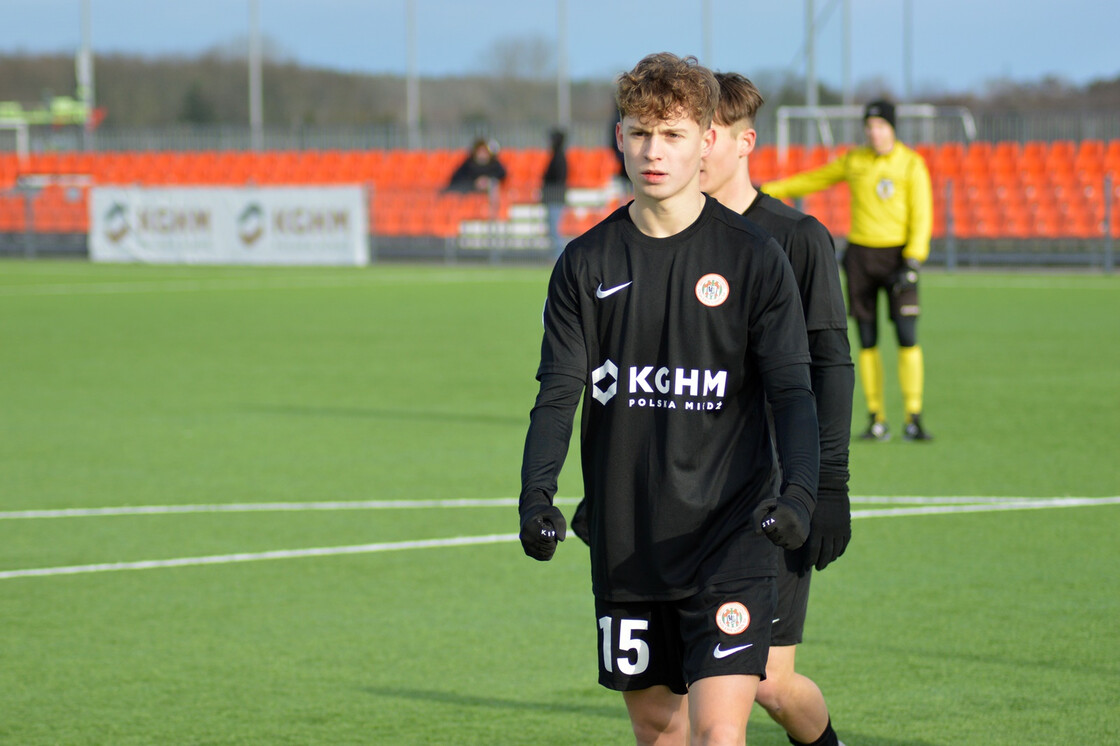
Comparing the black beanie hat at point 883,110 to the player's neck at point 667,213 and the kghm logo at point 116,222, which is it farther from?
the kghm logo at point 116,222

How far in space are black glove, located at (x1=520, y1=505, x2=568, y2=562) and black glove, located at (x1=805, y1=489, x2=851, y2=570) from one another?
87 centimetres

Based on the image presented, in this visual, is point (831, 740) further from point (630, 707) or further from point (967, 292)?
point (967, 292)

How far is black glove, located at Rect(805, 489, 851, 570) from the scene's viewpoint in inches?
156

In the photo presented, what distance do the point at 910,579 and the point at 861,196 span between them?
454cm

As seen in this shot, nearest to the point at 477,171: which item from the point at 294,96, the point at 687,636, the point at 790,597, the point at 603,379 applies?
the point at 790,597

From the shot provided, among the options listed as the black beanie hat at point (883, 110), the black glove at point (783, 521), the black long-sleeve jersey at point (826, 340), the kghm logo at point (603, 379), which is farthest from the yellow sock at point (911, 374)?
the black glove at point (783, 521)

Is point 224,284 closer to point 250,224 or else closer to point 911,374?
point 250,224

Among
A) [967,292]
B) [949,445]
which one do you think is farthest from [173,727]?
[967,292]

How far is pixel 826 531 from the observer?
3963 millimetres

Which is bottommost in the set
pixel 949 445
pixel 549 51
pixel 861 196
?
pixel 949 445

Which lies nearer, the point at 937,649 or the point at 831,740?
the point at 831,740

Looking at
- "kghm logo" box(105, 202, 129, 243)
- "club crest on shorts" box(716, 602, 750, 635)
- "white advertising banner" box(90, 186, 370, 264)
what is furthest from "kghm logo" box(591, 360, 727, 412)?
"kghm logo" box(105, 202, 129, 243)

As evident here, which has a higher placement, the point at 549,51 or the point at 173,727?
the point at 549,51

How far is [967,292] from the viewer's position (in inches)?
926
